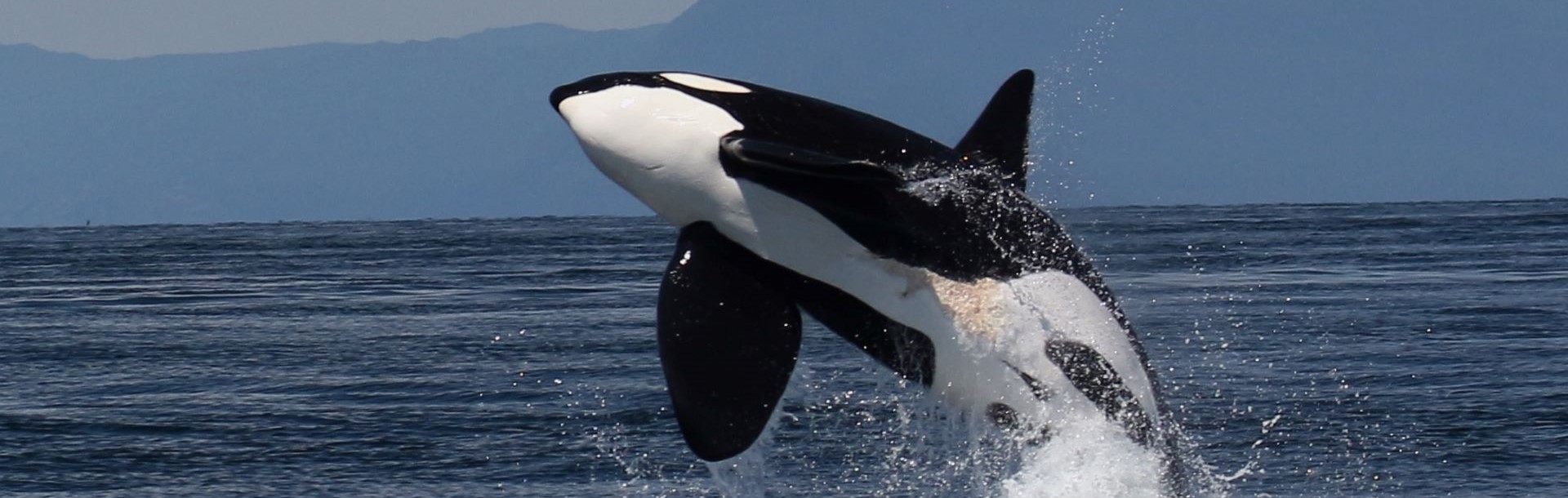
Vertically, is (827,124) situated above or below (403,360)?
above

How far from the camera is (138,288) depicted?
35062 mm

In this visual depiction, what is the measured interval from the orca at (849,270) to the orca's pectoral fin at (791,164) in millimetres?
17

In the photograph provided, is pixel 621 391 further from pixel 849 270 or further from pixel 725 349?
pixel 849 270

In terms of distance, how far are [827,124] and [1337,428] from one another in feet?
22.3

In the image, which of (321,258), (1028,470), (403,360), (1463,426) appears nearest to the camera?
(1028,470)

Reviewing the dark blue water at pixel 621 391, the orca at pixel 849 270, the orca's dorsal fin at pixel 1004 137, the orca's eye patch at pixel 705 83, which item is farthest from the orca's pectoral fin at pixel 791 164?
the dark blue water at pixel 621 391

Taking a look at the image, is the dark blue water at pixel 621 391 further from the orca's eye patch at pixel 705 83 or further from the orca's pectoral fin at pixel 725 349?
the orca's eye patch at pixel 705 83

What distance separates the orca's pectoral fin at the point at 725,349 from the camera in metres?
8.88

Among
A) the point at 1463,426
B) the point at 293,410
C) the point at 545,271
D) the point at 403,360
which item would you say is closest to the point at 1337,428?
the point at 1463,426

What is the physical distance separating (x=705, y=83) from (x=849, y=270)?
43.4 inches

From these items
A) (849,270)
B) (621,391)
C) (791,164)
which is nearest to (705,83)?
(791,164)

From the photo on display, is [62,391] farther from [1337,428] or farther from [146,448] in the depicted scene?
[1337,428]

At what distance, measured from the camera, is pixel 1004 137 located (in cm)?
920

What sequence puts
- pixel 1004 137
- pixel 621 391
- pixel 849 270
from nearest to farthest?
pixel 849 270, pixel 1004 137, pixel 621 391
